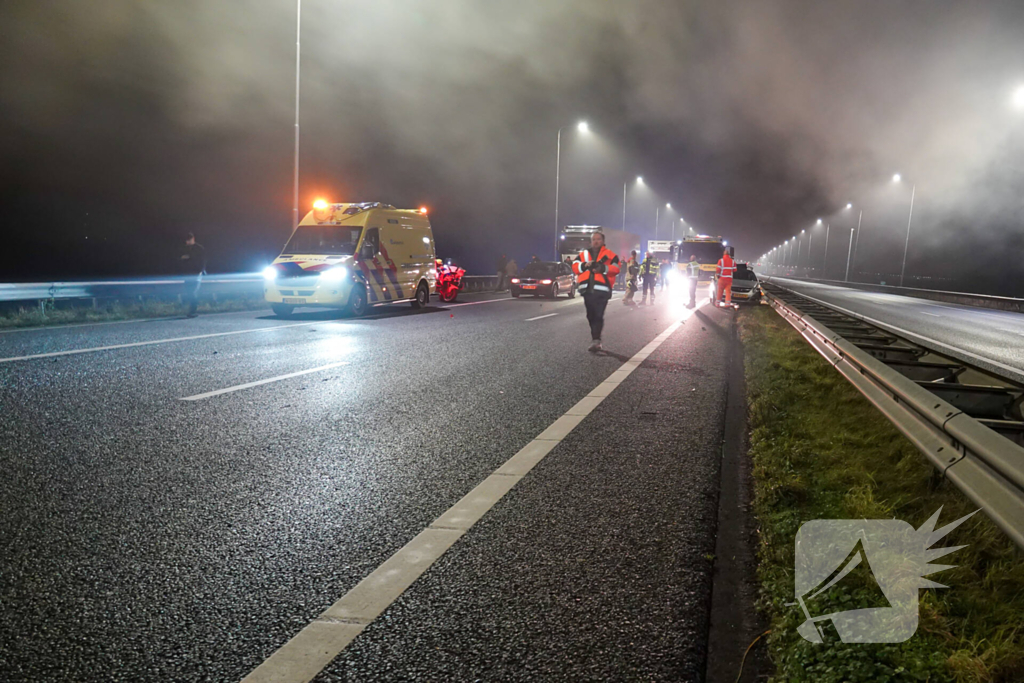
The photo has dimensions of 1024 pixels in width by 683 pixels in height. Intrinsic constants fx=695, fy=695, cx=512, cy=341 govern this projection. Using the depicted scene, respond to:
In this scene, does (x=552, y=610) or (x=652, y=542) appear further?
(x=652, y=542)

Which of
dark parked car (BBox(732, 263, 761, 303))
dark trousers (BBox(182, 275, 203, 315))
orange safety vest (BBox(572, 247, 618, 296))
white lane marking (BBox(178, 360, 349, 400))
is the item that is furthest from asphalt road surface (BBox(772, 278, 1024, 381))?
dark trousers (BBox(182, 275, 203, 315))

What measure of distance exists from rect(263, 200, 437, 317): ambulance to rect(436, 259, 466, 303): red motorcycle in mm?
3887

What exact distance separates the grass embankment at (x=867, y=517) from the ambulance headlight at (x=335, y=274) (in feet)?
34.9

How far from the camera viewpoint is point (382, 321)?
15.6 metres

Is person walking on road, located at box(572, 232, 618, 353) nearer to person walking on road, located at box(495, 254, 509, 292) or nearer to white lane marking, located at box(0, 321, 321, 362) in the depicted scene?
white lane marking, located at box(0, 321, 321, 362)

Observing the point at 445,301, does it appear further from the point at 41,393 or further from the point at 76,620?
the point at 76,620

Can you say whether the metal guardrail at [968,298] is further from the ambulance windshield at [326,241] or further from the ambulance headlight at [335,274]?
the ambulance headlight at [335,274]

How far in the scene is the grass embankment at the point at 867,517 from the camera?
2.25m

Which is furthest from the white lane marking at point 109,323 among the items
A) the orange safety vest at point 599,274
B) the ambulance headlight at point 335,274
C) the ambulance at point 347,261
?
the orange safety vest at point 599,274

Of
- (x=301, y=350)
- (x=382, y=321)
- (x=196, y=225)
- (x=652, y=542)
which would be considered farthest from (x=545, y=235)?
(x=652, y=542)

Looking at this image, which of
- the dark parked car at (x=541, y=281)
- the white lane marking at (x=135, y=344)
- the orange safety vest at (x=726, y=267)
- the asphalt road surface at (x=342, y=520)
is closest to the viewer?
the asphalt road surface at (x=342, y=520)

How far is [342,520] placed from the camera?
3727mm

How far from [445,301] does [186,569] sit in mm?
20931

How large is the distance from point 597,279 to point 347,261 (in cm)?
680
